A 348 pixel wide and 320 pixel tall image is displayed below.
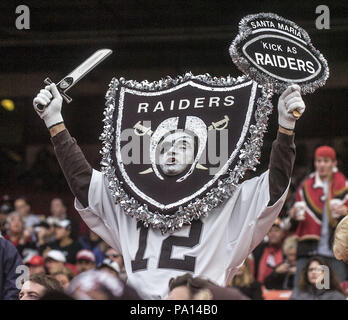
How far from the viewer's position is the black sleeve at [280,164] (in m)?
3.08

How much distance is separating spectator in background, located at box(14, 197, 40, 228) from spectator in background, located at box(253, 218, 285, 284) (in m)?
1.73

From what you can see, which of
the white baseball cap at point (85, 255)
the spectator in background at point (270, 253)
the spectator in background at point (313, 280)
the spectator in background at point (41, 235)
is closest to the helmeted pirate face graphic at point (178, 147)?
the spectator in background at point (313, 280)

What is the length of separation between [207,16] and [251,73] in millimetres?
2441

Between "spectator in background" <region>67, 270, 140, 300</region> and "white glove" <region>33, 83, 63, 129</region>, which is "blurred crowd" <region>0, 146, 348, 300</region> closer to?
"white glove" <region>33, 83, 63, 129</region>

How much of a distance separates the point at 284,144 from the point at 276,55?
0.35m

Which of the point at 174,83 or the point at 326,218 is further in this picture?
the point at 326,218

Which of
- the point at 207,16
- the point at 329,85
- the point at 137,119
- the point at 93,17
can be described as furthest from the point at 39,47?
the point at 137,119

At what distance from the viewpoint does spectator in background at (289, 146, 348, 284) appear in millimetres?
5074

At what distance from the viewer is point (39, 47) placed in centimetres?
567

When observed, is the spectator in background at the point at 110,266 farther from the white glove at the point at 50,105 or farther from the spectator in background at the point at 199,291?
the spectator in background at the point at 199,291

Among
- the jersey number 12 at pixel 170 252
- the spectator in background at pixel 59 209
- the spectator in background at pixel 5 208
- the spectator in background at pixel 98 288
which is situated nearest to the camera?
the spectator in background at pixel 98 288

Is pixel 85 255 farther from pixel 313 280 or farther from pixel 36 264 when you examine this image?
pixel 313 280

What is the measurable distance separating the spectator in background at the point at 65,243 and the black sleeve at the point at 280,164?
9.32ft
